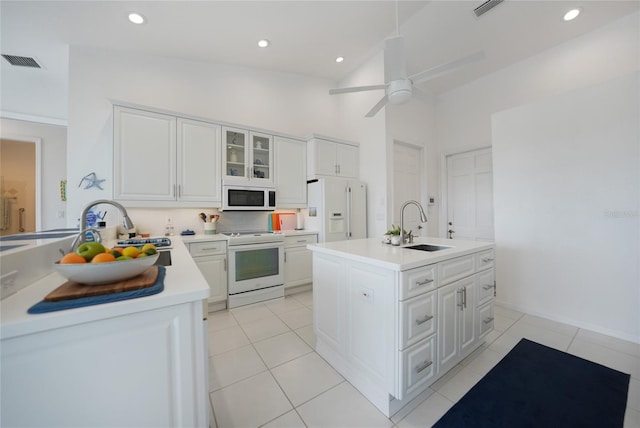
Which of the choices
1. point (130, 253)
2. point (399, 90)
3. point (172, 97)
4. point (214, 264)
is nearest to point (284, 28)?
point (172, 97)

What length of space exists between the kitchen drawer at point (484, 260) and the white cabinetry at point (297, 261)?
2.14 m

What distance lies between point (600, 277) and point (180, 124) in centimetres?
486

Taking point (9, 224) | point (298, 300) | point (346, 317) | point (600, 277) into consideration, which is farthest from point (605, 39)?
point (9, 224)

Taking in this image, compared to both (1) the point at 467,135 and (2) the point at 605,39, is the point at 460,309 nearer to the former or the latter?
(1) the point at 467,135

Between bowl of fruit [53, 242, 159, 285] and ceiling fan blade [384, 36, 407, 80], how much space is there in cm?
220

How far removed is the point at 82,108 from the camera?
275cm

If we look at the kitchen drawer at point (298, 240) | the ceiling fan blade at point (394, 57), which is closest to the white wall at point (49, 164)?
→ the kitchen drawer at point (298, 240)

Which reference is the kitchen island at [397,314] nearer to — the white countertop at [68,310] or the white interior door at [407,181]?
the white countertop at [68,310]

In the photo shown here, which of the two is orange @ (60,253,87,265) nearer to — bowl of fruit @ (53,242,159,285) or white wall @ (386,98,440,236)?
bowl of fruit @ (53,242,159,285)

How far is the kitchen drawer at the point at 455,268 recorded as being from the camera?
158 centimetres

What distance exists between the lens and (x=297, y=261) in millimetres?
3389

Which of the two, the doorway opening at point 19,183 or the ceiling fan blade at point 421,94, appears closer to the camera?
the ceiling fan blade at point 421,94

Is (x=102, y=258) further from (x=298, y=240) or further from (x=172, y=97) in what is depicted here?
(x=172, y=97)

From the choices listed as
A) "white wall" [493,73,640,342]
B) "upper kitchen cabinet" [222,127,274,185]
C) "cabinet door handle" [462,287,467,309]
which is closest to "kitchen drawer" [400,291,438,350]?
"cabinet door handle" [462,287,467,309]
